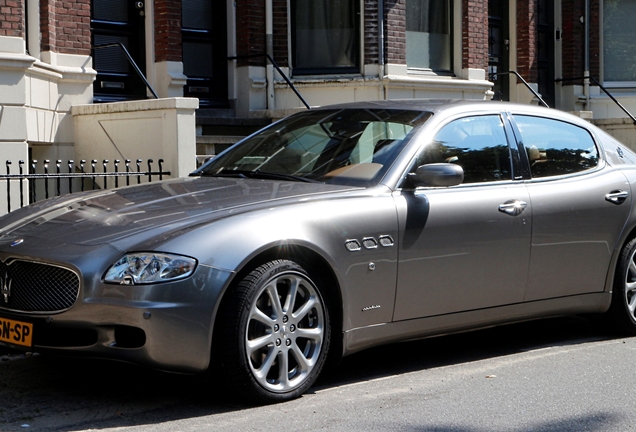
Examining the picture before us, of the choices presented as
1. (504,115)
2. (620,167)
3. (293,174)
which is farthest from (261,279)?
(620,167)

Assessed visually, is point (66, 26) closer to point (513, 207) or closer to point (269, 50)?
point (269, 50)

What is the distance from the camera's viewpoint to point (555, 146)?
6.86m

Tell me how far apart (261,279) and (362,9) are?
1181cm

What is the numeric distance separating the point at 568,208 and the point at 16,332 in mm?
3567

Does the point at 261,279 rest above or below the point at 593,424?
above

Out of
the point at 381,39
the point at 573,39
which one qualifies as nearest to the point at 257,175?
the point at 381,39

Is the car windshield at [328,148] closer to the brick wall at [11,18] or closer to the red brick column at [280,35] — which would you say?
the brick wall at [11,18]

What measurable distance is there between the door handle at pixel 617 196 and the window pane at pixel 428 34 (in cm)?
1017

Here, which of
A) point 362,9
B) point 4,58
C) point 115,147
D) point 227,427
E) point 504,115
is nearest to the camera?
point 227,427

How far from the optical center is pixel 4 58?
37.2 feet

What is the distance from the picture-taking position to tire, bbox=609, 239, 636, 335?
22.9 ft

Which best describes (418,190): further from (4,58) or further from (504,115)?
(4,58)

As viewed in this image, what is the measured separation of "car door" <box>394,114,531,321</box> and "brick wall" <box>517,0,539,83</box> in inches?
545

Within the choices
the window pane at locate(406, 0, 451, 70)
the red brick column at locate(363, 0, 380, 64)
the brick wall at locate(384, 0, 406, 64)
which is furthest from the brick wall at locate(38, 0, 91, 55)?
the window pane at locate(406, 0, 451, 70)
